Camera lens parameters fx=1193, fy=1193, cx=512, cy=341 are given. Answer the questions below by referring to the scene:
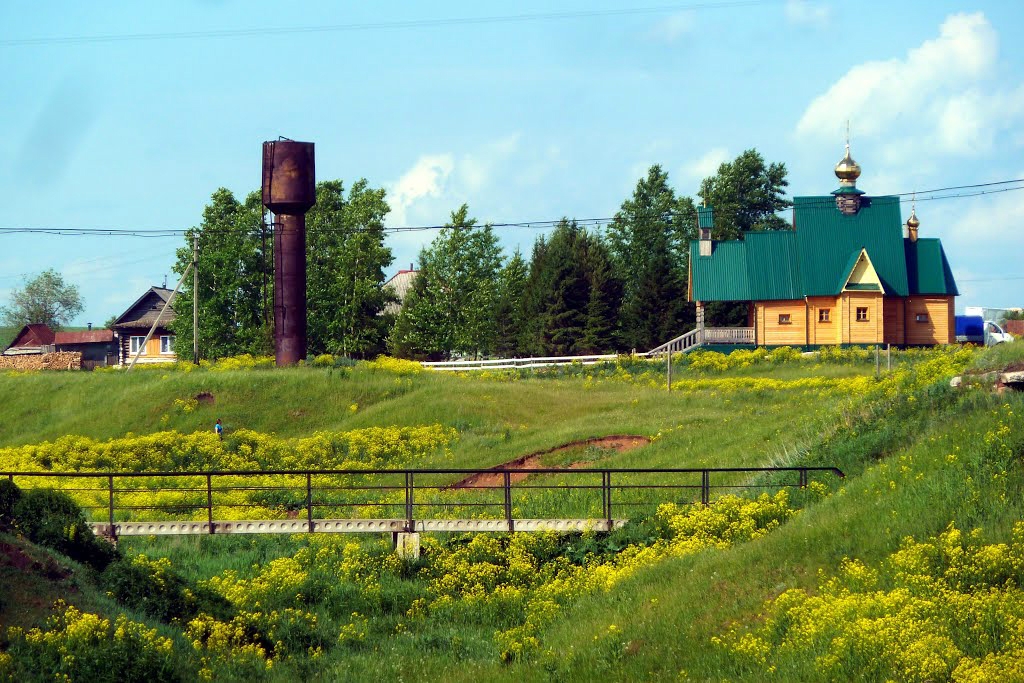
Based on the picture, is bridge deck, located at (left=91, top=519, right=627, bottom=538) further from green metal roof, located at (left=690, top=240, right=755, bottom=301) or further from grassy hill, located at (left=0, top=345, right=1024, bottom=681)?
green metal roof, located at (left=690, top=240, right=755, bottom=301)

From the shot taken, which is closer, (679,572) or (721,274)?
(679,572)

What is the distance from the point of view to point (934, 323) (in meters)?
61.0

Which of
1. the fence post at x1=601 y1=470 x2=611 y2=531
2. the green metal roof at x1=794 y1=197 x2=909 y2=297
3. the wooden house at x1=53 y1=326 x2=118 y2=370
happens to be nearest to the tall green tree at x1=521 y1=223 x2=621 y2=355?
the green metal roof at x1=794 y1=197 x2=909 y2=297

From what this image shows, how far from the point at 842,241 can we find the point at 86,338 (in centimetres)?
6580

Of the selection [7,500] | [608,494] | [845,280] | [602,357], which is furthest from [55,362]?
[608,494]

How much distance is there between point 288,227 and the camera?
52000 millimetres

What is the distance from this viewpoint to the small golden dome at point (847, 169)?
6216cm

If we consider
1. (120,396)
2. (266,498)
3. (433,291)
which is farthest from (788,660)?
(433,291)

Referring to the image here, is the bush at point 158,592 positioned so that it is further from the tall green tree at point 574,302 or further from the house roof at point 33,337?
the house roof at point 33,337

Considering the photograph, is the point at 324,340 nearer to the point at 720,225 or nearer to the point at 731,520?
the point at 720,225

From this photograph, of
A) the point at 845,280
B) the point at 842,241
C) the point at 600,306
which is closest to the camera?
the point at 845,280

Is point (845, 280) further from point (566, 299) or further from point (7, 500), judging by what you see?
point (7, 500)

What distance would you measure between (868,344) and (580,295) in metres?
19.9

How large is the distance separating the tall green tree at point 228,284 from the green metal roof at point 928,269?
124 feet
